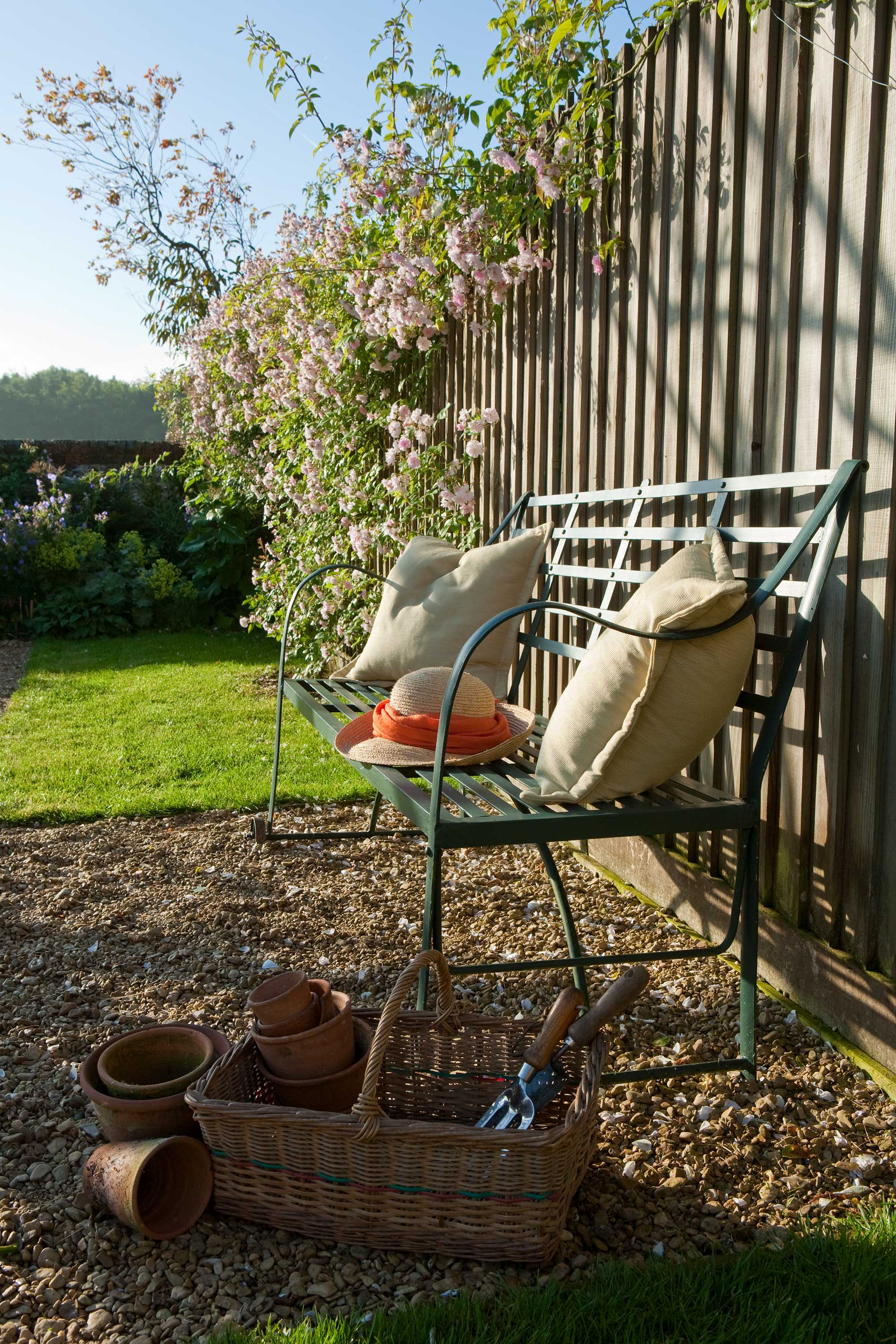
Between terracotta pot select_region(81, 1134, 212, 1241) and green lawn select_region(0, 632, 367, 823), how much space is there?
219cm

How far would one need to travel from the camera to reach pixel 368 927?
2.60 meters

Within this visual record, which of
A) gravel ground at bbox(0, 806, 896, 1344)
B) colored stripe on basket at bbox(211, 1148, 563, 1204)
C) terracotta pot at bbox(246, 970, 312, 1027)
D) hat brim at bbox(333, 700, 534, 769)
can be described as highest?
hat brim at bbox(333, 700, 534, 769)

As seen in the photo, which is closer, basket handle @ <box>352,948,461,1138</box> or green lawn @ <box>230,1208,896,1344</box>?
green lawn @ <box>230,1208,896,1344</box>

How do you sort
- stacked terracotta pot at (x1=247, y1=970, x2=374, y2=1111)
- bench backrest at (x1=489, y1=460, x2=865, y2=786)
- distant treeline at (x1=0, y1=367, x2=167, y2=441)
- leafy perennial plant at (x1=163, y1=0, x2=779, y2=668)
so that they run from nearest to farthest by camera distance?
1. stacked terracotta pot at (x1=247, y1=970, x2=374, y2=1111)
2. bench backrest at (x1=489, y1=460, x2=865, y2=786)
3. leafy perennial plant at (x1=163, y1=0, x2=779, y2=668)
4. distant treeline at (x1=0, y1=367, x2=167, y2=441)

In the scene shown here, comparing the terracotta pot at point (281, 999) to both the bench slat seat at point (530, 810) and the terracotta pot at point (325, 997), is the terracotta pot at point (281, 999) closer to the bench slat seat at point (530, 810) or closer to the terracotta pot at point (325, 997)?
the terracotta pot at point (325, 997)

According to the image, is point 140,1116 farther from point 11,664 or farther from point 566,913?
point 11,664

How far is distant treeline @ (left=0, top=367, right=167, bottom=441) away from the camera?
1973 centimetres

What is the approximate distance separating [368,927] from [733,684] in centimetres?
129

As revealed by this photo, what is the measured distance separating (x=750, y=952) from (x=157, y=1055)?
107 centimetres

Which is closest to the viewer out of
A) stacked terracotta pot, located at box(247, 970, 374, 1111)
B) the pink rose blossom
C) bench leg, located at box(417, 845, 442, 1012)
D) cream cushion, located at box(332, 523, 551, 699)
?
stacked terracotta pot, located at box(247, 970, 374, 1111)

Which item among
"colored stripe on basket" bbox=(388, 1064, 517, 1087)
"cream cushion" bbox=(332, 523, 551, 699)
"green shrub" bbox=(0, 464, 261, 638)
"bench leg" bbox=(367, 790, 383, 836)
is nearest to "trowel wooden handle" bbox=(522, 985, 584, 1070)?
"colored stripe on basket" bbox=(388, 1064, 517, 1087)

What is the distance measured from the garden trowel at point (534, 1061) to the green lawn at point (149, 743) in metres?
2.31

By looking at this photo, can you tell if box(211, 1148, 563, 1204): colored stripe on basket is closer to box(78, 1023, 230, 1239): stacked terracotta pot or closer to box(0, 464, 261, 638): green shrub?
box(78, 1023, 230, 1239): stacked terracotta pot

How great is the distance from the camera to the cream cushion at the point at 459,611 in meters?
2.79
